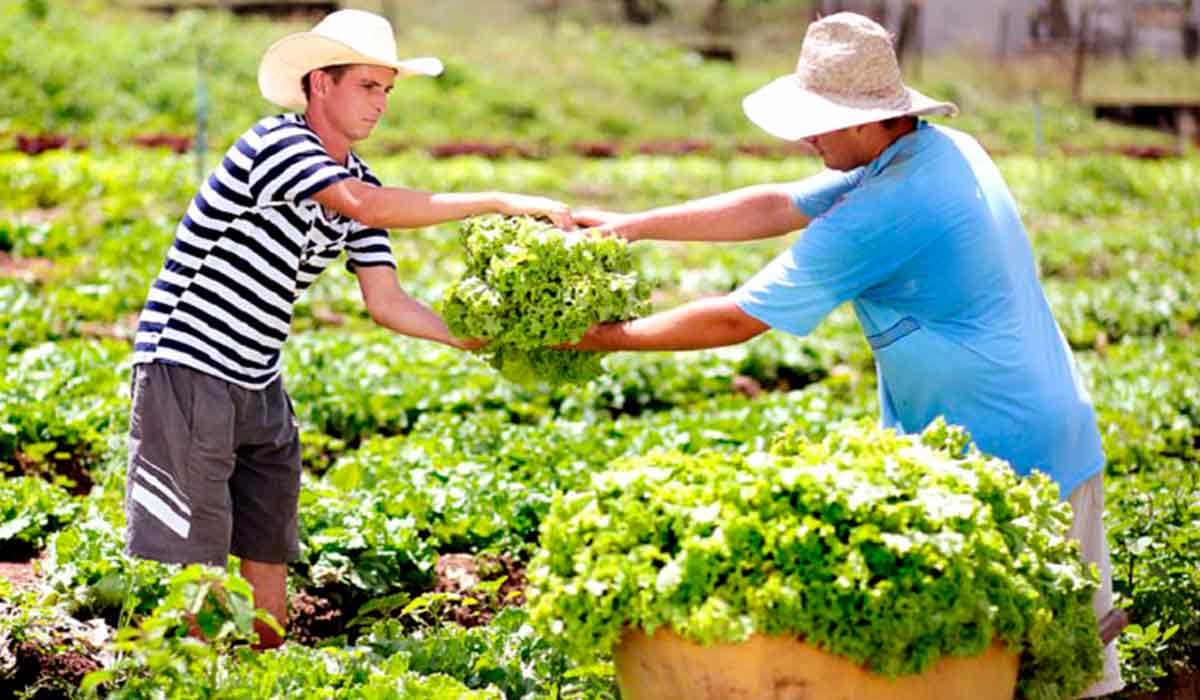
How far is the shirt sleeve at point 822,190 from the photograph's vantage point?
4.77 m

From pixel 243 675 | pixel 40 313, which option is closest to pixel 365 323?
pixel 40 313

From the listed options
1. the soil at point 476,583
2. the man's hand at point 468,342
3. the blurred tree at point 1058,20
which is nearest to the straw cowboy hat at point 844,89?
the man's hand at point 468,342

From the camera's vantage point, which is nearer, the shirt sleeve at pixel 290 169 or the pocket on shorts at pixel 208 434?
the shirt sleeve at pixel 290 169

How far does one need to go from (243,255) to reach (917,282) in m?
1.93

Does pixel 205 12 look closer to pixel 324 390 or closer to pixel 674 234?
pixel 324 390

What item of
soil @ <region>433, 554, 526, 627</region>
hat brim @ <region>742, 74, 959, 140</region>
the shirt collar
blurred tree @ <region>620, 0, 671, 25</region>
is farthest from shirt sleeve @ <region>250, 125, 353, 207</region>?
blurred tree @ <region>620, 0, 671, 25</region>

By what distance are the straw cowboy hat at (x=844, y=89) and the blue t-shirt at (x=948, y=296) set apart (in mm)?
130

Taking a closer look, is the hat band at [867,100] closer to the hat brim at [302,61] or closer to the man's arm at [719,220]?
the man's arm at [719,220]

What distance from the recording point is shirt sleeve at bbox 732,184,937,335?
420 centimetres

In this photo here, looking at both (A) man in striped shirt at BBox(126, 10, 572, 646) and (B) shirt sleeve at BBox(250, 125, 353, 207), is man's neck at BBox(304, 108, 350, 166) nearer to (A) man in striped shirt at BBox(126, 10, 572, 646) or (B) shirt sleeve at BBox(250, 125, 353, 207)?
(A) man in striped shirt at BBox(126, 10, 572, 646)

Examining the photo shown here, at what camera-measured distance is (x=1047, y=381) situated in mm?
4320

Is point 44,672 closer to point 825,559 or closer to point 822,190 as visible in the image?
point 825,559

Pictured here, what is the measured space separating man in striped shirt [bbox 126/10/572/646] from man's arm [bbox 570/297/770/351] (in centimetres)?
46

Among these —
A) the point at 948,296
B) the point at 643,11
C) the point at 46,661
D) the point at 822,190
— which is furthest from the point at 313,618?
the point at 643,11
